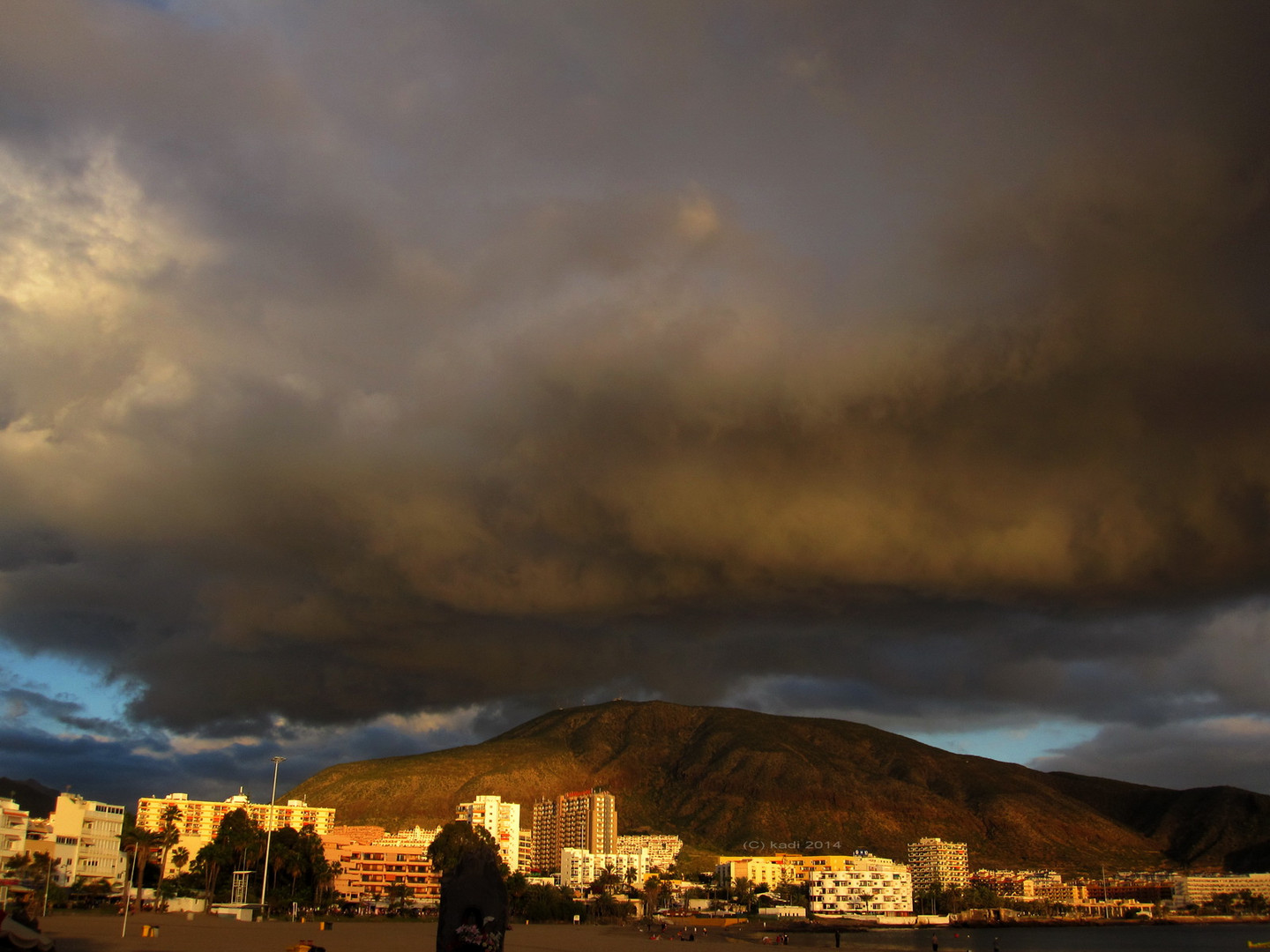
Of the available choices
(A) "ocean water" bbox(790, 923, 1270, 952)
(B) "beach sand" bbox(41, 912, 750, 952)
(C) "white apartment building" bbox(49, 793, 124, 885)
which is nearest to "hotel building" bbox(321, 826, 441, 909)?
(C) "white apartment building" bbox(49, 793, 124, 885)

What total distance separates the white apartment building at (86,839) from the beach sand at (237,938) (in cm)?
3926

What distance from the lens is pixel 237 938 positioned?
69500 mm

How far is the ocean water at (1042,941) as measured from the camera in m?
128

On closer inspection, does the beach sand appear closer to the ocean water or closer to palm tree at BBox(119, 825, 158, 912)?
palm tree at BBox(119, 825, 158, 912)

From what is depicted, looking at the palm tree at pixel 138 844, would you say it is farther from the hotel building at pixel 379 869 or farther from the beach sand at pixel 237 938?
the hotel building at pixel 379 869

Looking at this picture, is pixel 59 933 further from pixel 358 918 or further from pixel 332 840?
pixel 332 840

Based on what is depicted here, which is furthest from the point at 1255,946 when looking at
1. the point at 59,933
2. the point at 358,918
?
the point at 59,933

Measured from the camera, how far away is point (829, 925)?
19112cm

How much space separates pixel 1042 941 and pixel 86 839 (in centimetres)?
14282

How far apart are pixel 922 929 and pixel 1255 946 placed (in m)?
62.2

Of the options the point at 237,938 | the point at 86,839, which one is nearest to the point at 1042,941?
the point at 237,938

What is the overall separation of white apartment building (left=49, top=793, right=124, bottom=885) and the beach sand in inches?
1546

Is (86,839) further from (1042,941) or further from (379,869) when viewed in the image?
(1042,941)

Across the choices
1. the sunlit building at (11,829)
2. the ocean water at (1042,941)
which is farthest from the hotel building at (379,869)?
the ocean water at (1042,941)
